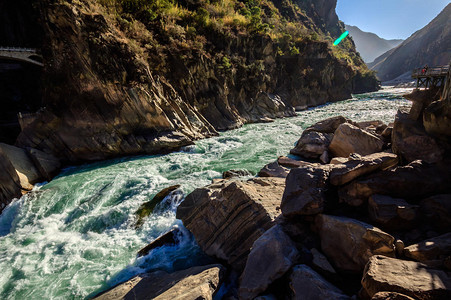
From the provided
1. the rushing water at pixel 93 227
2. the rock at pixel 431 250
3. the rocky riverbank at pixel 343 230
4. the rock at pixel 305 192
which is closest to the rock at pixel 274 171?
the rushing water at pixel 93 227

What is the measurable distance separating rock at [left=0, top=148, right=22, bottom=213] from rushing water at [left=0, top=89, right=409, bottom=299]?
575mm

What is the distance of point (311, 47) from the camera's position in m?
41.0

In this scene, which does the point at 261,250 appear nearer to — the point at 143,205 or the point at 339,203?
the point at 339,203

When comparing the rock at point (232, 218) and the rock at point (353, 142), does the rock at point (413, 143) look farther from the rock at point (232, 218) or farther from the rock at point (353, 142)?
the rock at point (232, 218)

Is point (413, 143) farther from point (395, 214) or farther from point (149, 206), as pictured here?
point (149, 206)

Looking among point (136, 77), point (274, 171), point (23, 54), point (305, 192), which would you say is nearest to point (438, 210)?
point (305, 192)

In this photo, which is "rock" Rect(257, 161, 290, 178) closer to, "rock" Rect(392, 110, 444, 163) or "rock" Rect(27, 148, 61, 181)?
"rock" Rect(392, 110, 444, 163)

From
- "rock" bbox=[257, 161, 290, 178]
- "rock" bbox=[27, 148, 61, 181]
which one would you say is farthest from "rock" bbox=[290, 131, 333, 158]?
"rock" bbox=[27, 148, 61, 181]

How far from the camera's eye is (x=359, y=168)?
399cm

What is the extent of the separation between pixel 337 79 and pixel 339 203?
5513 centimetres

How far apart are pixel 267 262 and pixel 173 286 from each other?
6.39ft

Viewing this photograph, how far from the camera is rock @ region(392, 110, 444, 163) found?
4.87 metres

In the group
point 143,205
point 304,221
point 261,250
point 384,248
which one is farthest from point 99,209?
point 384,248

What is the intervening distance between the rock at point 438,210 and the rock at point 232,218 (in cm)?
266
